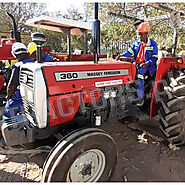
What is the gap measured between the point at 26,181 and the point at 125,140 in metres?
1.77

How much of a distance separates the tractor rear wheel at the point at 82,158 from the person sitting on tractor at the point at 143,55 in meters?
1.16

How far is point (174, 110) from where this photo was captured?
2666 mm

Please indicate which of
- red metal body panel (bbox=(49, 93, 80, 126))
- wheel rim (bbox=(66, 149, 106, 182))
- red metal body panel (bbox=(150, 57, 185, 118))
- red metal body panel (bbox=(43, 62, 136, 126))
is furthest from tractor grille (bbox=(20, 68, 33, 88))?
red metal body panel (bbox=(150, 57, 185, 118))

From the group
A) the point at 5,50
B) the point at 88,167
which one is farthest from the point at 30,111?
the point at 5,50

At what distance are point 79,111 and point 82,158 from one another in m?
0.59

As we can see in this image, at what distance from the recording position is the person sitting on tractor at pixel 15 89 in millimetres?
2525

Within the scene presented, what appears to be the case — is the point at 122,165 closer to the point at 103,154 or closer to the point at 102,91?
the point at 103,154

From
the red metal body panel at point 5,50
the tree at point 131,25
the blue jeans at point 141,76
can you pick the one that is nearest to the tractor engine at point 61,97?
the blue jeans at point 141,76

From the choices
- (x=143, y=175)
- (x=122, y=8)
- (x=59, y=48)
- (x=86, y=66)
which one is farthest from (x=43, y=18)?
(x=59, y=48)

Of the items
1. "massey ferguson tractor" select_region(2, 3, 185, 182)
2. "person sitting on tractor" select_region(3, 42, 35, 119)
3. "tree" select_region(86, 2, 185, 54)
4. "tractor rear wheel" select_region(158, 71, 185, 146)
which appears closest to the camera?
"massey ferguson tractor" select_region(2, 3, 185, 182)

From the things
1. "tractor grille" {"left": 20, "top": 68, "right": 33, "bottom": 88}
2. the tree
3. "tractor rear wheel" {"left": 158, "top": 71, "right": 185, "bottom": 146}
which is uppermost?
the tree

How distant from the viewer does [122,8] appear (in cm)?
943

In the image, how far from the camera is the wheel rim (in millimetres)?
2020

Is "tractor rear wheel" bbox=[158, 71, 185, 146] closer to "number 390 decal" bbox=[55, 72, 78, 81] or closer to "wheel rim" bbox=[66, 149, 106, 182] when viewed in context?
"wheel rim" bbox=[66, 149, 106, 182]
